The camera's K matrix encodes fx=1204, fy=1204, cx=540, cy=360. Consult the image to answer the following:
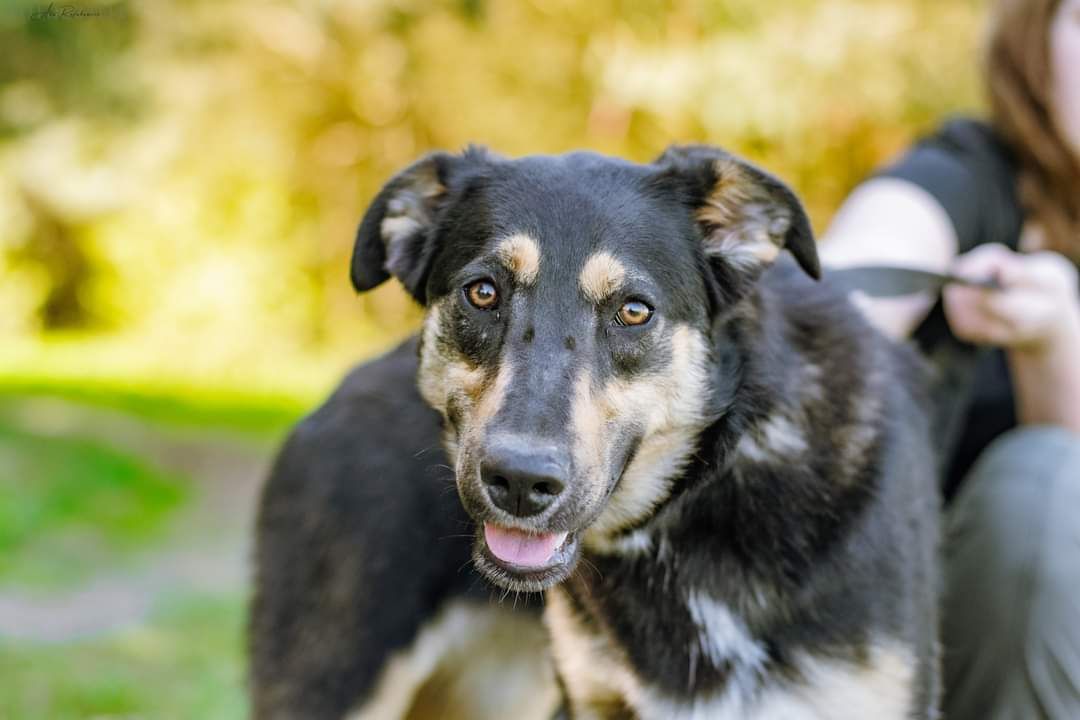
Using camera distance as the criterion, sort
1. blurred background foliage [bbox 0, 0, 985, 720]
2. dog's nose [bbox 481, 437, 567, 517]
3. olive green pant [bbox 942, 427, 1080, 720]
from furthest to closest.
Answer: blurred background foliage [bbox 0, 0, 985, 720], olive green pant [bbox 942, 427, 1080, 720], dog's nose [bbox 481, 437, 567, 517]

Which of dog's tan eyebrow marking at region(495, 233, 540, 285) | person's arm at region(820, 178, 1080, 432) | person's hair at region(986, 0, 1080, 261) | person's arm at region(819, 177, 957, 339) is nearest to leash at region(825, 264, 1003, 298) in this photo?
person's arm at region(820, 178, 1080, 432)

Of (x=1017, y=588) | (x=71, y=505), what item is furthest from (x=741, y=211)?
(x=71, y=505)

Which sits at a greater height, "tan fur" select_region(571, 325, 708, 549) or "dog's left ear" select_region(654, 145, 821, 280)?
"dog's left ear" select_region(654, 145, 821, 280)

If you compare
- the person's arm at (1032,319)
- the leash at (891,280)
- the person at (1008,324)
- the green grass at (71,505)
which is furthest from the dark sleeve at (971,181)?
the green grass at (71,505)

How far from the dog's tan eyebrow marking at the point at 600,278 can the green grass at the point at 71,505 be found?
541 cm

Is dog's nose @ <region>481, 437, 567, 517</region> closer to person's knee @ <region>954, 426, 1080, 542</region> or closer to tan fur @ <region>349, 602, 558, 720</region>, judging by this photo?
tan fur @ <region>349, 602, 558, 720</region>

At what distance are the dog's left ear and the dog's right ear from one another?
19.8 inches

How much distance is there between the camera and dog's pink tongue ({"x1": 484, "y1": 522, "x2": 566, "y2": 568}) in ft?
7.80

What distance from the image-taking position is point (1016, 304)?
10.2 ft

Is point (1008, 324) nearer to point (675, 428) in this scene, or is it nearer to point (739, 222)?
point (739, 222)

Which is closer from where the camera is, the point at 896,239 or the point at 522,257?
the point at 522,257

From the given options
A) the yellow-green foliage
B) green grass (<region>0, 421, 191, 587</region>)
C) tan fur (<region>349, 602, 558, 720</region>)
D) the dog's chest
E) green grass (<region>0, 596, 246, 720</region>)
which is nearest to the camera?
the dog's chest

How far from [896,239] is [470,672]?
5.74 feet

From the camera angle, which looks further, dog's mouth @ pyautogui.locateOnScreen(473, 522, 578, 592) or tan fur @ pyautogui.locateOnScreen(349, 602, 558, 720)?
tan fur @ pyautogui.locateOnScreen(349, 602, 558, 720)
